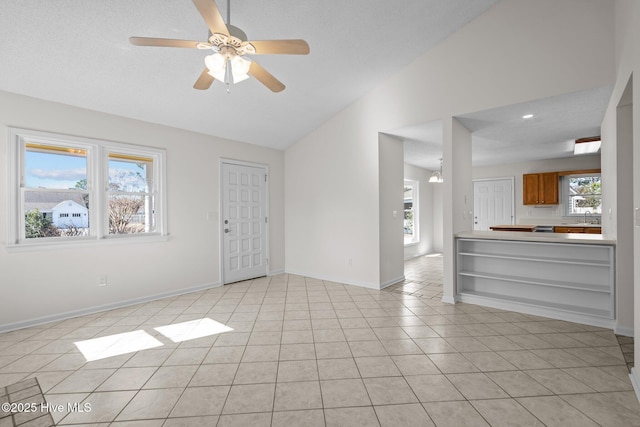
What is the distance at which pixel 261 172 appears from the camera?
571 centimetres

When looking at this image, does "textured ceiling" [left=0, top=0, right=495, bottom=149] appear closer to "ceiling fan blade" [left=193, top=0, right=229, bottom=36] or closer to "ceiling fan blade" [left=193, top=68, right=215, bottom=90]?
"ceiling fan blade" [left=193, top=68, right=215, bottom=90]

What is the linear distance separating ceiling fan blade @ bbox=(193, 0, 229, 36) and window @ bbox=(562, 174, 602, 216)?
7.72 meters

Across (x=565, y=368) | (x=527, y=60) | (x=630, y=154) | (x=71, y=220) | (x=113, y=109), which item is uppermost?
(x=527, y=60)

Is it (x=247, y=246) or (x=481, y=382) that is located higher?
(x=247, y=246)

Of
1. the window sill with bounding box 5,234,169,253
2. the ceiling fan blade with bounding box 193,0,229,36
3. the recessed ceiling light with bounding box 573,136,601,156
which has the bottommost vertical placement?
the window sill with bounding box 5,234,169,253

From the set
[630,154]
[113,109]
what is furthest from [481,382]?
[113,109]

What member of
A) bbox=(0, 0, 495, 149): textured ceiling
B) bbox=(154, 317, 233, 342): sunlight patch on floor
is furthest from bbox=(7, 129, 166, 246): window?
bbox=(154, 317, 233, 342): sunlight patch on floor

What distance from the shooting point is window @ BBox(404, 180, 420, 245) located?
798 centimetres

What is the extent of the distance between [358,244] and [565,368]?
3.00 metres

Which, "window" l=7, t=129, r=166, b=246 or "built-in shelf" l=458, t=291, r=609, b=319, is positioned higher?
"window" l=7, t=129, r=166, b=246

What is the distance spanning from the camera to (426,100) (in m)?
4.16

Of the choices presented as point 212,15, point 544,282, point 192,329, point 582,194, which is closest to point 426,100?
point 544,282

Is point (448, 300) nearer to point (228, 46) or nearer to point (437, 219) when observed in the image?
point (228, 46)

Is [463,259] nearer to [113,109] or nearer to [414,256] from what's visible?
[414,256]
